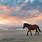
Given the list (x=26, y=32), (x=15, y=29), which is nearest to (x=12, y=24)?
(x=15, y=29)

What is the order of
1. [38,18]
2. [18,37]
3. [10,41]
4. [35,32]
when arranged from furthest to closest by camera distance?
[38,18] → [35,32] → [18,37] → [10,41]

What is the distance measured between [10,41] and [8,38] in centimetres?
13

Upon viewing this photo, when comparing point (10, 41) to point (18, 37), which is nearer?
point (10, 41)

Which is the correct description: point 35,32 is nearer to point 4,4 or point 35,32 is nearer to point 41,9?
point 41,9

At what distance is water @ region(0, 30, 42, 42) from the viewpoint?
A: 2072mm

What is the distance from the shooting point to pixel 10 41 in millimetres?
2021

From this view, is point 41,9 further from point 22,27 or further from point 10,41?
point 10,41

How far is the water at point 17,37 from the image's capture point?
2072mm

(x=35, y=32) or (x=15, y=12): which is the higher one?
(x=15, y=12)

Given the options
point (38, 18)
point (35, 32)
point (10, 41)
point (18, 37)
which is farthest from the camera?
point (38, 18)

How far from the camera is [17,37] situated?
7.16 feet

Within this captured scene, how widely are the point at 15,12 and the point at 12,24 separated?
0.65 feet

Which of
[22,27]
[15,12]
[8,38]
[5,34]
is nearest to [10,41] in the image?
[8,38]

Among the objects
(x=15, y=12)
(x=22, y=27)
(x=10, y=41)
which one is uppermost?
(x=15, y=12)
